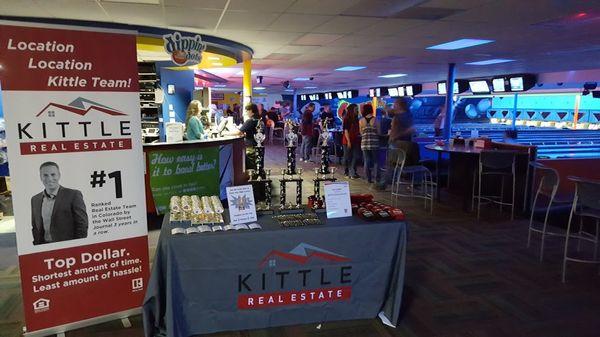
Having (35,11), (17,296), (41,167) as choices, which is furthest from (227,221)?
(35,11)

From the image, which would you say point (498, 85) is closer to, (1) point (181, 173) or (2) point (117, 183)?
(1) point (181, 173)

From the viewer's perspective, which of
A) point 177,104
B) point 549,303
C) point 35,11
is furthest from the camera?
point 177,104

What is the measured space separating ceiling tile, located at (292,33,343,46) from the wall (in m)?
4.76

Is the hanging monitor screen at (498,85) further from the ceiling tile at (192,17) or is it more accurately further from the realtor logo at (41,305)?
the realtor logo at (41,305)

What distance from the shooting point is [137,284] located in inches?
106

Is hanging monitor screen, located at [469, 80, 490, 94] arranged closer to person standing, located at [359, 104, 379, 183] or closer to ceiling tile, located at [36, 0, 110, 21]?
person standing, located at [359, 104, 379, 183]

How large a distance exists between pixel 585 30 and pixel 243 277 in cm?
518

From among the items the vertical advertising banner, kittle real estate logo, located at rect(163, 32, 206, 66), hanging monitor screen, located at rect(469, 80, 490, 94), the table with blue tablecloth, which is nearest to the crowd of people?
kittle real estate logo, located at rect(163, 32, 206, 66)

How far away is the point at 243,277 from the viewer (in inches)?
94.0

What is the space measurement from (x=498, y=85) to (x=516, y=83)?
526mm

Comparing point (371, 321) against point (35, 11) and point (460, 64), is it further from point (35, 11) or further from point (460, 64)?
point (460, 64)

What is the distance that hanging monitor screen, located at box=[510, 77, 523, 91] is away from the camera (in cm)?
1027

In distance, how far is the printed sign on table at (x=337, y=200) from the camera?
259 cm

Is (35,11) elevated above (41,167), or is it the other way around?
(35,11)
